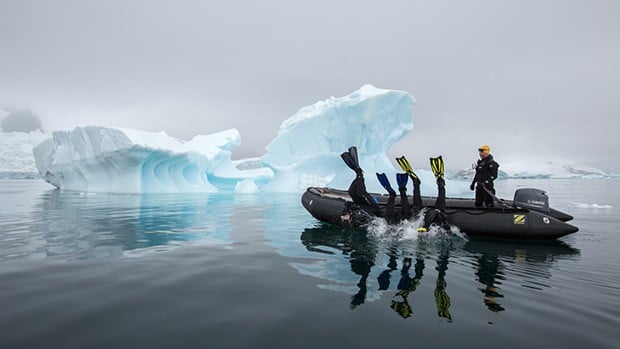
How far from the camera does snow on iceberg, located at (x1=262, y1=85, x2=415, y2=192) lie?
1077 inches

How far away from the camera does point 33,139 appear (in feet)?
338

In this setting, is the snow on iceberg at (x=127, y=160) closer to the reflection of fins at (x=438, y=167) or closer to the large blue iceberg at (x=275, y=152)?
the large blue iceberg at (x=275, y=152)

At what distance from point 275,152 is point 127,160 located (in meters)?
13.2

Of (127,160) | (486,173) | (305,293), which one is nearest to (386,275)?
(305,293)

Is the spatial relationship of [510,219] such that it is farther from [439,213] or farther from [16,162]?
[16,162]

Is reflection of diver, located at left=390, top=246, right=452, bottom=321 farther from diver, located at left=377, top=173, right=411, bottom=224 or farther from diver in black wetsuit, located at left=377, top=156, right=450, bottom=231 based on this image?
diver, located at left=377, top=173, right=411, bottom=224

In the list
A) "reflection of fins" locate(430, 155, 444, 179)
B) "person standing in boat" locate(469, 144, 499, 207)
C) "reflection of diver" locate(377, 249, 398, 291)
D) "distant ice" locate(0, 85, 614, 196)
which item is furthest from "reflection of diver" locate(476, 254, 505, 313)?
"distant ice" locate(0, 85, 614, 196)

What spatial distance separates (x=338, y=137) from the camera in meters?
29.5

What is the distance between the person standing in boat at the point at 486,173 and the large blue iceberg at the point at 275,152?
59.7ft

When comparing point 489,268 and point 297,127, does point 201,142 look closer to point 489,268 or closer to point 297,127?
point 297,127

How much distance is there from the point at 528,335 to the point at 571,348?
0.30 metres

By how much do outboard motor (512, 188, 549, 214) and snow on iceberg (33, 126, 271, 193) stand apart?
23.0 metres

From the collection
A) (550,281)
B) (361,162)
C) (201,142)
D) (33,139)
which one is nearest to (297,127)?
(361,162)

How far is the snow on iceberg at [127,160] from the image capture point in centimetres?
2395
